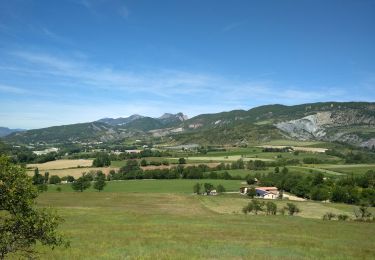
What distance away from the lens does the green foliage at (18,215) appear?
58.4 ft

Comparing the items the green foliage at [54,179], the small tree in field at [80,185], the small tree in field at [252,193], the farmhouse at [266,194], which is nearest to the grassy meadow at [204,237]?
the small tree in field at [252,193]

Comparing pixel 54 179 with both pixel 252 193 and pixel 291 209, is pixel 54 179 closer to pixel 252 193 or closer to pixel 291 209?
pixel 252 193

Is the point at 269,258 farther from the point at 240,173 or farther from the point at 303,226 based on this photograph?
the point at 240,173

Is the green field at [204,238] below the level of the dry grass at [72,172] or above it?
above

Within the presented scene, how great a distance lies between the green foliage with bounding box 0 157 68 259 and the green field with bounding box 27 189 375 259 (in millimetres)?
5890

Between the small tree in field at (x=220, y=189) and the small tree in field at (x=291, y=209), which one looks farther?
the small tree in field at (x=220, y=189)

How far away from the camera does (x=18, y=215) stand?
18062 mm

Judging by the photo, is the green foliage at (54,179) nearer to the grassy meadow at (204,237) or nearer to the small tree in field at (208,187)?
the small tree in field at (208,187)

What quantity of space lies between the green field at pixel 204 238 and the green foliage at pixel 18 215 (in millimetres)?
5890

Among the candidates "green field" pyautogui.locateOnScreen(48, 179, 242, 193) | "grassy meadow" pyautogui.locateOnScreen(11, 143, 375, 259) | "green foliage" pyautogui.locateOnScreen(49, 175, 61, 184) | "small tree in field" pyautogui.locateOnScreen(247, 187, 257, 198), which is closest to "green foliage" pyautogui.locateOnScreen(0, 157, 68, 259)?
"grassy meadow" pyautogui.locateOnScreen(11, 143, 375, 259)

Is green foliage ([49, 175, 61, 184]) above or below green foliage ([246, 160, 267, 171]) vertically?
below

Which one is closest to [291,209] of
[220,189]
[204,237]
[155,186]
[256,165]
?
[204,237]

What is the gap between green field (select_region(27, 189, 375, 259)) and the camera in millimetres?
34281

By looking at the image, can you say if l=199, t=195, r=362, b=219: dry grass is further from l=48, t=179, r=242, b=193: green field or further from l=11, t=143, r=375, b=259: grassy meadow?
l=48, t=179, r=242, b=193: green field
